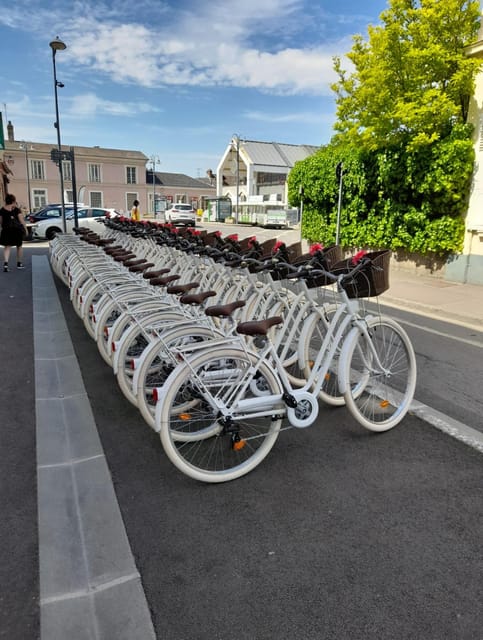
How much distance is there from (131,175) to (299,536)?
190 feet

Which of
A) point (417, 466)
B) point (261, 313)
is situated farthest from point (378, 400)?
point (261, 313)

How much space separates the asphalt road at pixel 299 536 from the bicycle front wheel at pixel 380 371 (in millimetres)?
180

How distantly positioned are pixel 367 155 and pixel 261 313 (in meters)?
8.53

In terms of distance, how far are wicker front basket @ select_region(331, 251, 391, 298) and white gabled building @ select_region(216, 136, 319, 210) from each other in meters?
41.9

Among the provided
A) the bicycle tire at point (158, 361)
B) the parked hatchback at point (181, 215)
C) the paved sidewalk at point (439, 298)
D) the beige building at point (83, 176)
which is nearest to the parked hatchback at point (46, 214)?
the parked hatchback at point (181, 215)

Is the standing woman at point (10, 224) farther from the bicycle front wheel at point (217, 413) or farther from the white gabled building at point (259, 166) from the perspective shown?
the white gabled building at point (259, 166)

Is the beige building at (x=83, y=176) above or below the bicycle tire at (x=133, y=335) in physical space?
above

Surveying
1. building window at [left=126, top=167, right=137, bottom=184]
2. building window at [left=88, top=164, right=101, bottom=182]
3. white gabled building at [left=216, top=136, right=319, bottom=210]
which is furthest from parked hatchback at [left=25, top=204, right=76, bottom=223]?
building window at [left=126, top=167, right=137, bottom=184]

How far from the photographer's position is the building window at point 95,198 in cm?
5316

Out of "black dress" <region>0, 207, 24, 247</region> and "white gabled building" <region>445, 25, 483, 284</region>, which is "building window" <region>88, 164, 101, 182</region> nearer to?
"black dress" <region>0, 207, 24, 247</region>

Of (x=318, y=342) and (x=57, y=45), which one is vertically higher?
(x=57, y=45)

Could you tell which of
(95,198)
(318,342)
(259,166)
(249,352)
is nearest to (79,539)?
(249,352)

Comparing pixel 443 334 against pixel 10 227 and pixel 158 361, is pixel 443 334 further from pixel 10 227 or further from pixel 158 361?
pixel 10 227

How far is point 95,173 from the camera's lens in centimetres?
5353
